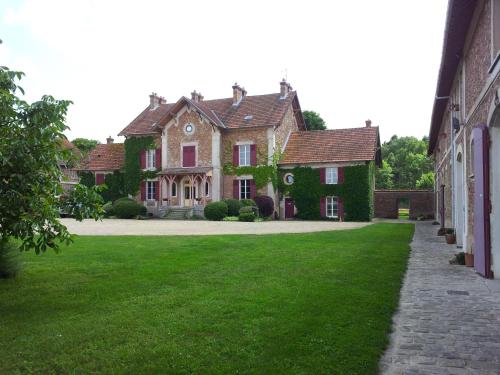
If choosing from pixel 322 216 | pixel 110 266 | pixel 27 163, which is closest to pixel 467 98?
pixel 110 266

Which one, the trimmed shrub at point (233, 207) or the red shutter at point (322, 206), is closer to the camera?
the trimmed shrub at point (233, 207)

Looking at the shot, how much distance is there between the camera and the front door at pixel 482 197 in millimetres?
7457

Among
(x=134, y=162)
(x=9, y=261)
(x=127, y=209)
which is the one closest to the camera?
(x=9, y=261)

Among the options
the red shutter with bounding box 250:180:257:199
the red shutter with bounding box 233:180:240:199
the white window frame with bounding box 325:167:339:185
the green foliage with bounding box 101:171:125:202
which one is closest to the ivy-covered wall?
the white window frame with bounding box 325:167:339:185

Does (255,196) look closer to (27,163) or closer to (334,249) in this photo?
(334,249)

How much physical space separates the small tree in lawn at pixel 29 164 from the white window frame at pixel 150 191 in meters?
26.8

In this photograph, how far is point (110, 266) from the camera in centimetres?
820

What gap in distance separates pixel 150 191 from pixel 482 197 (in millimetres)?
26873

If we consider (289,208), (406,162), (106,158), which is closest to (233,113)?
(289,208)

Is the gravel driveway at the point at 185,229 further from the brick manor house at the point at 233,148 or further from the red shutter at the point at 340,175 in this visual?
the brick manor house at the point at 233,148

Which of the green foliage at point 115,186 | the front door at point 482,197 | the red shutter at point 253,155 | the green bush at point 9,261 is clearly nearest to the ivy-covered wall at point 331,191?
the red shutter at point 253,155

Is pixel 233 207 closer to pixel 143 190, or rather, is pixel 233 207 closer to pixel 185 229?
pixel 143 190

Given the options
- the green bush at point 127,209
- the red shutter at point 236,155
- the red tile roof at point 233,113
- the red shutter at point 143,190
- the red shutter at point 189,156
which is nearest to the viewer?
the green bush at point 127,209

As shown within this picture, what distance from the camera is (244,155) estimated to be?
3005cm
